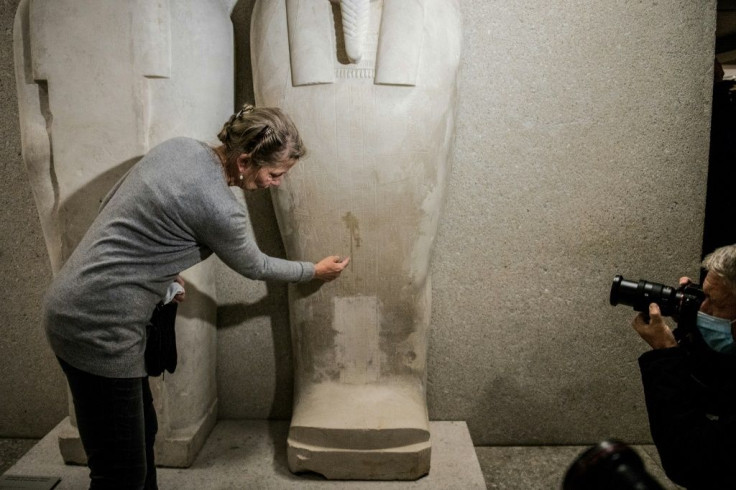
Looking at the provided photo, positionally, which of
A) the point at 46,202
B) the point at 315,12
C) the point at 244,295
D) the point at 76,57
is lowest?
the point at 244,295

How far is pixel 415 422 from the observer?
168cm

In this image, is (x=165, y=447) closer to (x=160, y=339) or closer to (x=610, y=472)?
(x=160, y=339)

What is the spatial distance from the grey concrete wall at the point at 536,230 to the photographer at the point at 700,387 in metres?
0.77

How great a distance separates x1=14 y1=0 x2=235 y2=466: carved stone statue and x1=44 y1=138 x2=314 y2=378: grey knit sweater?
1.56 feet

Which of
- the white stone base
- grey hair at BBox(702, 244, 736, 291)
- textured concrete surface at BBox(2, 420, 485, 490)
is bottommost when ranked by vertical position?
textured concrete surface at BBox(2, 420, 485, 490)

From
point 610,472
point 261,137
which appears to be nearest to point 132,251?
point 261,137

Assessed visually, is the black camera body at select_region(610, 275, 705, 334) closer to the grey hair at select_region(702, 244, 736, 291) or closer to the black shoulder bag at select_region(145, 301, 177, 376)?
the grey hair at select_region(702, 244, 736, 291)

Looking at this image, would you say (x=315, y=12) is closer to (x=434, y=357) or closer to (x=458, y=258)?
(x=458, y=258)

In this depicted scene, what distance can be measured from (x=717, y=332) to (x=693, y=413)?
7.5 inches

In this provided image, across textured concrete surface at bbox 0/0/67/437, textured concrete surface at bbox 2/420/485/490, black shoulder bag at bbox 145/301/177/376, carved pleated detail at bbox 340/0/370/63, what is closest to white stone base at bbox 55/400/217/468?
textured concrete surface at bbox 2/420/485/490

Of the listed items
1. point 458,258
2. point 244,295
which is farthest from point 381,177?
point 244,295

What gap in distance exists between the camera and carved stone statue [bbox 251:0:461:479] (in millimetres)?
1626

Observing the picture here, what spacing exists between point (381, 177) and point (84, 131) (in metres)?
0.85

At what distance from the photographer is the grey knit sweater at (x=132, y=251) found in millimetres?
1182
